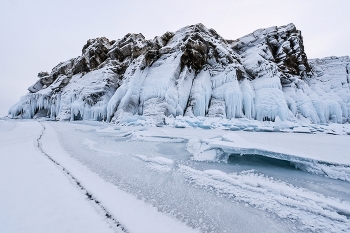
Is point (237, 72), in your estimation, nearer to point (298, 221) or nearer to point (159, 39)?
point (159, 39)

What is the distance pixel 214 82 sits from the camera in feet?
54.3

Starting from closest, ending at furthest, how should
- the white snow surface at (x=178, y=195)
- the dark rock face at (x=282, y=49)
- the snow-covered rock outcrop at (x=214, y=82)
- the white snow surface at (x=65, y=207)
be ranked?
the white snow surface at (x=65, y=207) < the white snow surface at (x=178, y=195) < the snow-covered rock outcrop at (x=214, y=82) < the dark rock face at (x=282, y=49)

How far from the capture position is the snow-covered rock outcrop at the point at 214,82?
14625mm

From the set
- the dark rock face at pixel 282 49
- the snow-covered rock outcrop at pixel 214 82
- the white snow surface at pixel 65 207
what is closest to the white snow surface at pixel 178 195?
the white snow surface at pixel 65 207

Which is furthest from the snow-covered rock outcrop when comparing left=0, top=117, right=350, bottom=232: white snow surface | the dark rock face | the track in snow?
the track in snow

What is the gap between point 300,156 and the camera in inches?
126

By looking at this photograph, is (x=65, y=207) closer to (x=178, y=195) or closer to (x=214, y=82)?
(x=178, y=195)

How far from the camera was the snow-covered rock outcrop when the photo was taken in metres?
14.6

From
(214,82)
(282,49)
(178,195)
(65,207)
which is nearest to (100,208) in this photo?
(65,207)

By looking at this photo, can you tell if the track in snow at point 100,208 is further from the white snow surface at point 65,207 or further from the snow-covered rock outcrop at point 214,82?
the snow-covered rock outcrop at point 214,82

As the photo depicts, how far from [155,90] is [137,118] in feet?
11.7

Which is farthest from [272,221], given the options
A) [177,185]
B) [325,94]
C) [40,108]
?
[40,108]

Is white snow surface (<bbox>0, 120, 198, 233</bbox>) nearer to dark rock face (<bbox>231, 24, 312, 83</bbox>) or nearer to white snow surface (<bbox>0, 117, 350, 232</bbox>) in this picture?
white snow surface (<bbox>0, 117, 350, 232</bbox>)

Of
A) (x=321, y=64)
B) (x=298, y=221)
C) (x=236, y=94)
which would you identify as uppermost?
(x=321, y=64)
